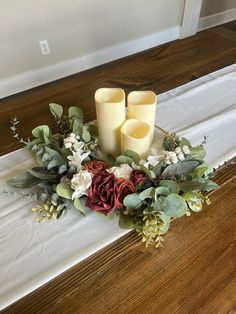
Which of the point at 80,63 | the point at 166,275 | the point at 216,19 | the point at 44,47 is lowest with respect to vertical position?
the point at 216,19

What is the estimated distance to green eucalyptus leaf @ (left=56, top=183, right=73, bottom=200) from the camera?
0.63m

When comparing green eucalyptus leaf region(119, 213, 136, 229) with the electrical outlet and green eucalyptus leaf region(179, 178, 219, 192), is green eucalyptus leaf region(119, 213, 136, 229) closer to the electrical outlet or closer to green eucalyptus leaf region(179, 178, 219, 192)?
green eucalyptus leaf region(179, 178, 219, 192)

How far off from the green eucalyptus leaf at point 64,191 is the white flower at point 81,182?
18 millimetres

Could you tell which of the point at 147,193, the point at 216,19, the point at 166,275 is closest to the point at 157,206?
the point at 147,193

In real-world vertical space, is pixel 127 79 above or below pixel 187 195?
below

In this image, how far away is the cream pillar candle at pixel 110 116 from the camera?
690 mm

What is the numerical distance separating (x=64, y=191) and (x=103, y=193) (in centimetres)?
10

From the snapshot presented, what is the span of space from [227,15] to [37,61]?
1.93 meters

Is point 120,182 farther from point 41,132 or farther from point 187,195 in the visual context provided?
point 41,132

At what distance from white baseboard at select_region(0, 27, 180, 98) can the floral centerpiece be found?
1.15m

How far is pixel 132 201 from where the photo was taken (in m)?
0.60

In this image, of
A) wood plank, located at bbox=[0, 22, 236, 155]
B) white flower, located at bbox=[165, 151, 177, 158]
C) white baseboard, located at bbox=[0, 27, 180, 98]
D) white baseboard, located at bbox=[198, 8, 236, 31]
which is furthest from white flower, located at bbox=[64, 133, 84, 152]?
white baseboard, located at bbox=[198, 8, 236, 31]

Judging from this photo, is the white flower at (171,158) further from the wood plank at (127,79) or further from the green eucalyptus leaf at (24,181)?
the wood plank at (127,79)

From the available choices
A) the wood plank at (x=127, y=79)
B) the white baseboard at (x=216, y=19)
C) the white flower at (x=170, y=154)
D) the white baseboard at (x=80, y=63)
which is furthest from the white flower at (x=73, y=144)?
the white baseboard at (x=216, y=19)
